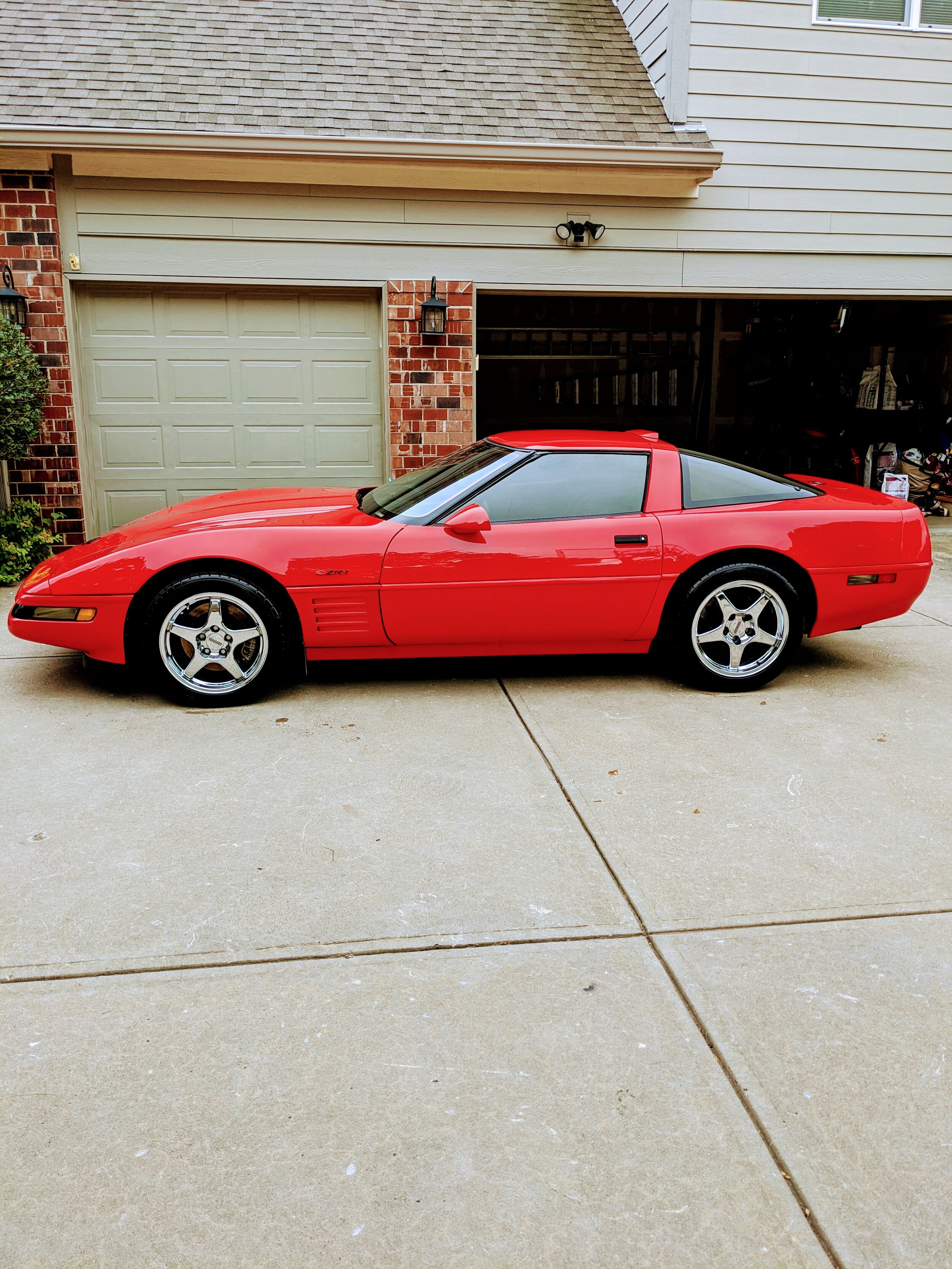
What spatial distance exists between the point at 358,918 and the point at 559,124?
7463 mm

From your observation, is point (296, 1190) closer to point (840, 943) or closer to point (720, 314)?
point (840, 943)

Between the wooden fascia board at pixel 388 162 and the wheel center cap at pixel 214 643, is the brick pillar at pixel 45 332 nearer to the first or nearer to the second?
the wooden fascia board at pixel 388 162

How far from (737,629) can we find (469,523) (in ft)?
4.72

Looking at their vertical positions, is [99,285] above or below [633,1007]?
above

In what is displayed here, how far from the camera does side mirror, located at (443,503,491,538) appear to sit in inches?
182

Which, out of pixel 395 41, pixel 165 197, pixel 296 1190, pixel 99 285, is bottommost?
pixel 296 1190

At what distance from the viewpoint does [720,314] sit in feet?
43.4

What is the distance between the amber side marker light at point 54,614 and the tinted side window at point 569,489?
6.11 feet

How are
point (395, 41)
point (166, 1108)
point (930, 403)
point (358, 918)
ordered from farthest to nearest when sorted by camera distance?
point (930, 403), point (395, 41), point (358, 918), point (166, 1108)

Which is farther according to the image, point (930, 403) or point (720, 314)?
point (720, 314)

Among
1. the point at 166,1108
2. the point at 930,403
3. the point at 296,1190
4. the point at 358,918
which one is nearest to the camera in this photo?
the point at 296,1190

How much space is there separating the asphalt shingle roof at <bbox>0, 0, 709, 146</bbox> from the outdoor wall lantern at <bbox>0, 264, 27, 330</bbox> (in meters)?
1.11

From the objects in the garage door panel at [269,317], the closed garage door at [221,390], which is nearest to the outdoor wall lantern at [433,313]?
the closed garage door at [221,390]

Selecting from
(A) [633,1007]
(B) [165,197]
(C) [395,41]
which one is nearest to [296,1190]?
(A) [633,1007]
